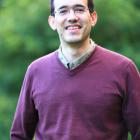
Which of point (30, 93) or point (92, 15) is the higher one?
point (92, 15)

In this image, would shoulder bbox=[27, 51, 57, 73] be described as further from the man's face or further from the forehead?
the forehead

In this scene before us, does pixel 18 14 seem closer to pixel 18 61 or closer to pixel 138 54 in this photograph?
pixel 18 61

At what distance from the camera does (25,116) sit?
4.65 meters

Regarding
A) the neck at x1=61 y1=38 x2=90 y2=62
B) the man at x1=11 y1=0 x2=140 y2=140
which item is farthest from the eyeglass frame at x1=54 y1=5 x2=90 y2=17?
the neck at x1=61 y1=38 x2=90 y2=62

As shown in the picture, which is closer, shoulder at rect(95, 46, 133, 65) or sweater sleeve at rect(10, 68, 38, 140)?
shoulder at rect(95, 46, 133, 65)

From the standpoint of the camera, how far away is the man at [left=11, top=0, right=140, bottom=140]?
4.43 metres

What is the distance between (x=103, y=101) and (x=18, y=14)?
548cm

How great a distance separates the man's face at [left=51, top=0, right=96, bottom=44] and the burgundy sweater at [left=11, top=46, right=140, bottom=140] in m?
0.14

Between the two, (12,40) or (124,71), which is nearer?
(124,71)

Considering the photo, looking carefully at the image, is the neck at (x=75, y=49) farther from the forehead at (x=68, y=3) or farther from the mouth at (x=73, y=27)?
A: the forehead at (x=68, y=3)

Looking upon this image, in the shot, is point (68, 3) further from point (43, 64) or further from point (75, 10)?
point (43, 64)

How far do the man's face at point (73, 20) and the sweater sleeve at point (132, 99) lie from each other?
0.96 feet

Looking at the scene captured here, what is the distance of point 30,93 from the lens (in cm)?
461

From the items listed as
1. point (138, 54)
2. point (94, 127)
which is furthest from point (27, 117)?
point (138, 54)
